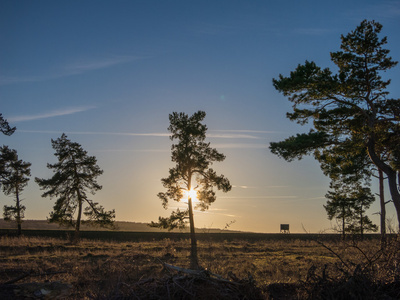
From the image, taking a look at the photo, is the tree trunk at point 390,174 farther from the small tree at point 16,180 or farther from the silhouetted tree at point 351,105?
the small tree at point 16,180

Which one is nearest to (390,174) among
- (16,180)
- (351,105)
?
(351,105)

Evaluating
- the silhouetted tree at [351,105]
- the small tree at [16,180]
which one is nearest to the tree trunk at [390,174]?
the silhouetted tree at [351,105]

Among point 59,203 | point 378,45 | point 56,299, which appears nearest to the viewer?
point 56,299

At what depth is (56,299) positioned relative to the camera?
6047 mm

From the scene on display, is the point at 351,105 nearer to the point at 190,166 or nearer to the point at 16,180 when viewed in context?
the point at 190,166

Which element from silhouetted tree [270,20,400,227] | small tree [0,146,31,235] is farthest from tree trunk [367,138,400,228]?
small tree [0,146,31,235]

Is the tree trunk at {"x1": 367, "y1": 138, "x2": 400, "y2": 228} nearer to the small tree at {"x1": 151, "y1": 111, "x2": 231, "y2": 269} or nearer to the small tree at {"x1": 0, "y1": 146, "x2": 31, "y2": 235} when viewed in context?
the small tree at {"x1": 151, "y1": 111, "x2": 231, "y2": 269}

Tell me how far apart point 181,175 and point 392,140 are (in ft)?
49.0

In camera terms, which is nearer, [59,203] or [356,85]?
[356,85]

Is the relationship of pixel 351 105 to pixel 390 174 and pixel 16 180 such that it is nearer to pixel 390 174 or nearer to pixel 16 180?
pixel 390 174

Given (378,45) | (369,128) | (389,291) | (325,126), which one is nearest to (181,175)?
(325,126)

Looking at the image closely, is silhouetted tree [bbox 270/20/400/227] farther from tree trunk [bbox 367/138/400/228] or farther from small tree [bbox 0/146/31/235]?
small tree [bbox 0/146/31/235]

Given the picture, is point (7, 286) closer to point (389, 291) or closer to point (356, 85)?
point (389, 291)

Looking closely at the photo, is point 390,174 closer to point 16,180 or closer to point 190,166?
point 190,166
